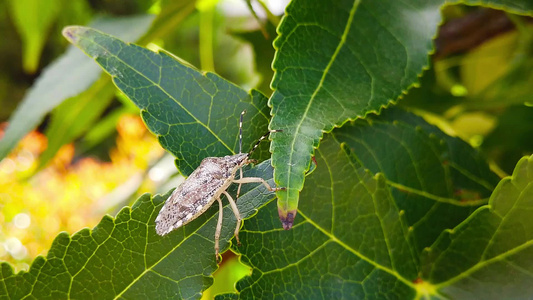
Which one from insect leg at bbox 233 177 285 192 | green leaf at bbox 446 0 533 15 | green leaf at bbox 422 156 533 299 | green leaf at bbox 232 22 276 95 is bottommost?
green leaf at bbox 422 156 533 299

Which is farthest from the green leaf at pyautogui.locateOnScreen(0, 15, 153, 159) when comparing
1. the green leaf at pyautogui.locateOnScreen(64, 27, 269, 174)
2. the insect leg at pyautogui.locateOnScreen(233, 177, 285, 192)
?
the insect leg at pyautogui.locateOnScreen(233, 177, 285, 192)

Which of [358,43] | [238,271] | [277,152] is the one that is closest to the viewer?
[277,152]

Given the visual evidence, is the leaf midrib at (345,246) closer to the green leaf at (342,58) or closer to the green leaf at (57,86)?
the green leaf at (342,58)

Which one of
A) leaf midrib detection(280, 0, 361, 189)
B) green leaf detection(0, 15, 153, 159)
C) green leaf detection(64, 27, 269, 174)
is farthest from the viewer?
green leaf detection(0, 15, 153, 159)

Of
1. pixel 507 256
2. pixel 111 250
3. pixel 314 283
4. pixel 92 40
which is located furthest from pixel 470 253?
pixel 92 40

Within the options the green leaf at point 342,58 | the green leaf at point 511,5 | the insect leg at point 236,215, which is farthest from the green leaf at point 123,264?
the green leaf at point 511,5

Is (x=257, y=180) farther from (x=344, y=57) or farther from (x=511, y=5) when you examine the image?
(x=511, y=5)

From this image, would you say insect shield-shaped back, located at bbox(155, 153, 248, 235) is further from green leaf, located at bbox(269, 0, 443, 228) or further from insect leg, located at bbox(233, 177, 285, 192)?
green leaf, located at bbox(269, 0, 443, 228)

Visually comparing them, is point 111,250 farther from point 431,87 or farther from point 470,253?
point 431,87
